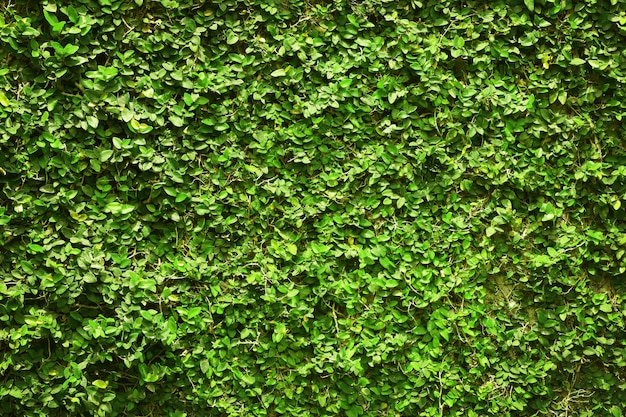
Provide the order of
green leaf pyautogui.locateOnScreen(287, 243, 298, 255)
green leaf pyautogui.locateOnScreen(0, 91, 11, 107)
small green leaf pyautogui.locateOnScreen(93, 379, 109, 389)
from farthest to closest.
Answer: green leaf pyautogui.locateOnScreen(287, 243, 298, 255), small green leaf pyautogui.locateOnScreen(93, 379, 109, 389), green leaf pyautogui.locateOnScreen(0, 91, 11, 107)

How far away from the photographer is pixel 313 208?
225 centimetres

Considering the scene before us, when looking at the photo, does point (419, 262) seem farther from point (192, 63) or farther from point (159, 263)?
point (192, 63)

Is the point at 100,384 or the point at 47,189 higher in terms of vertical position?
the point at 47,189

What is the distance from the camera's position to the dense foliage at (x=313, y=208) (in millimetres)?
2098

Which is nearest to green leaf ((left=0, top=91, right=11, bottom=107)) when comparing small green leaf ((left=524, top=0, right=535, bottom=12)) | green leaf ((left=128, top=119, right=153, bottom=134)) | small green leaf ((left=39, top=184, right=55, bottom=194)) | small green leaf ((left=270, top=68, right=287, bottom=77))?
small green leaf ((left=39, top=184, right=55, bottom=194))

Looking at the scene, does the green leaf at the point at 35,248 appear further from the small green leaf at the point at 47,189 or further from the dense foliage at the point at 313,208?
the small green leaf at the point at 47,189

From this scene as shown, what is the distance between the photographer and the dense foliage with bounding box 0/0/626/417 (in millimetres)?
2098

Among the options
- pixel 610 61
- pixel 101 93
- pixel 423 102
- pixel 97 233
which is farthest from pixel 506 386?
pixel 101 93

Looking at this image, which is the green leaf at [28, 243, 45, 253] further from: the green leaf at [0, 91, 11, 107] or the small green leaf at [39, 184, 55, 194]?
the green leaf at [0, 91, 11, 107]

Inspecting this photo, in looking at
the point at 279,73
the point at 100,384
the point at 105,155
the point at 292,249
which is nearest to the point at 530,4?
the point at 279,73

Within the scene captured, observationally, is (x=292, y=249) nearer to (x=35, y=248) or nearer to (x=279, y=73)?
(x=279, y=73)

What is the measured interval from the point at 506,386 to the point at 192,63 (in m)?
1.78

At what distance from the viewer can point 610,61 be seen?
2291 millimetres

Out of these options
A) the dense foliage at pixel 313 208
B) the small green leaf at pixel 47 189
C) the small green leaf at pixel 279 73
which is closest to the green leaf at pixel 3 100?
the dense foliage at pixel 313 208
